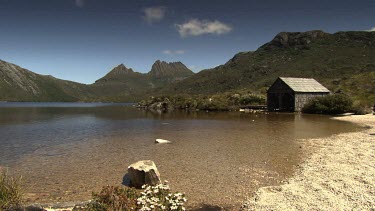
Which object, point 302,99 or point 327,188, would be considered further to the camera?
point 302,99

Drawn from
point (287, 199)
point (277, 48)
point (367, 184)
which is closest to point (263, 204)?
point (287, 199)

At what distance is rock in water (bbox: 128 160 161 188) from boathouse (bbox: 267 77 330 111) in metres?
53.3

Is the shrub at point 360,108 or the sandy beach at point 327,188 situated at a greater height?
the shrub at point 360,108

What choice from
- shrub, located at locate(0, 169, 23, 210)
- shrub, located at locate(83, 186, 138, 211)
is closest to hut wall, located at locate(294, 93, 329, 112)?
shrub, located at locate(83, 186, 138, 211)

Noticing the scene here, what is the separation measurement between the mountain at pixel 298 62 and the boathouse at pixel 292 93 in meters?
48.1

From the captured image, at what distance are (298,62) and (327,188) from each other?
495 feet

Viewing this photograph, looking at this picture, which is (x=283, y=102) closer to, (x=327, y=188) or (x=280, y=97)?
(x=280, y=97)

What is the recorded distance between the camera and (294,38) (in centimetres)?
18838

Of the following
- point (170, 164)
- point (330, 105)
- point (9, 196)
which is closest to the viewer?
point (9, 196)

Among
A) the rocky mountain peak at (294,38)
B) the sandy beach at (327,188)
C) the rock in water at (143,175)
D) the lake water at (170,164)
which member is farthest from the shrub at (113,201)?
the rocky mountain peak at (294,38)

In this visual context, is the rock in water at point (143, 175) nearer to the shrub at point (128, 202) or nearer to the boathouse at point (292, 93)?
the shrub at point (128, 202)

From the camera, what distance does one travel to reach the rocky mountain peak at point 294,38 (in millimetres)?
182250

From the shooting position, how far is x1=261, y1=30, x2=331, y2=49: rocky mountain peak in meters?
182

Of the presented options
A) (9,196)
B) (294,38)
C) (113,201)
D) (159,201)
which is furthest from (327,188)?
(294,38)
